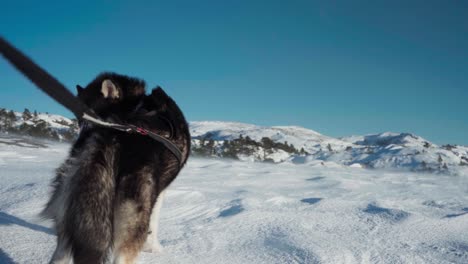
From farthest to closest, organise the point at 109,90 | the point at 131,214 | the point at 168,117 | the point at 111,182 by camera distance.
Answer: the point at 168,117 < the point at 109,90 < the point at 131,214 < the point at 111,182

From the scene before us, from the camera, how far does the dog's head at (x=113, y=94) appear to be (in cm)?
212

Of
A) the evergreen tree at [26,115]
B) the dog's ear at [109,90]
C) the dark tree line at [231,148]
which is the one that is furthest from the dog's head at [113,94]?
the evergreen tree at [26,115]

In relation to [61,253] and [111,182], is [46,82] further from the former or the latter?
[61,253]

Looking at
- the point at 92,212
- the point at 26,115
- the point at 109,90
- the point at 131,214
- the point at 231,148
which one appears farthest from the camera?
the point at 231,148

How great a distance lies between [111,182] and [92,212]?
0.18m

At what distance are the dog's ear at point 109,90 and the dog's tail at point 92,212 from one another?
55 cm

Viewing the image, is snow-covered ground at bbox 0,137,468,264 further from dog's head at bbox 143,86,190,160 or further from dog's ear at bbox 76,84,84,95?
dog's ear at bbox 76,84,84,95

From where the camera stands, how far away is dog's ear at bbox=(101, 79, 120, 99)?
2115 mm

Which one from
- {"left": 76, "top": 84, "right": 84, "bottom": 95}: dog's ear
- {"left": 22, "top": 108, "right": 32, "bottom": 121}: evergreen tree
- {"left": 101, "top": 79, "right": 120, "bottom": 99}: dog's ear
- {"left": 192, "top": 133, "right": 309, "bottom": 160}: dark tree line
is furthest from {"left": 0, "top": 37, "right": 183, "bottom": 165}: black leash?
{"left": 22, "top": 108, "right": 32, "bottom": 121}: evergreen tree

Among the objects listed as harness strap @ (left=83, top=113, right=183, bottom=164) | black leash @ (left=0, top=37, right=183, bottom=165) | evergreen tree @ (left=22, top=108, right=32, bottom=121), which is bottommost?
harness strap @ (left=83, top=113, right=183, bottom=164)

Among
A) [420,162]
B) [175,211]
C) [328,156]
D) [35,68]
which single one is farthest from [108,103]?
[328,156]

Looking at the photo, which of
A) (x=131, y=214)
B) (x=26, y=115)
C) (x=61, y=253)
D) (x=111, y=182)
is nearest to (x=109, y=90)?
(x=111, y=182)

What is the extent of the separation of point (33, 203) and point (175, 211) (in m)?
1.49

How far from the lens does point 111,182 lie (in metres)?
1.72
